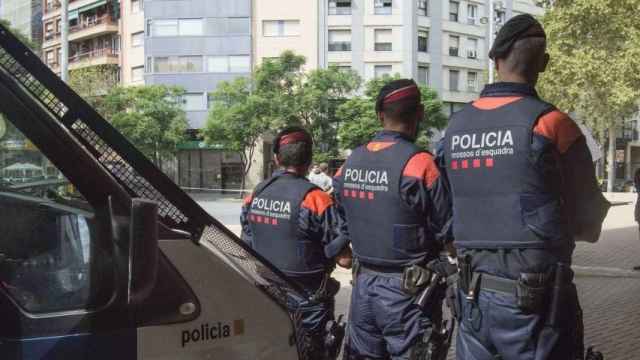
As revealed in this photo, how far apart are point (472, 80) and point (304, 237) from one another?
4709 cm

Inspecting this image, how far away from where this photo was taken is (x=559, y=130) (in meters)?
2.64

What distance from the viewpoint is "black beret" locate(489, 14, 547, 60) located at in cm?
280

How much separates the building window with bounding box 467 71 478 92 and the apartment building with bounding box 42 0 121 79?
958 inches

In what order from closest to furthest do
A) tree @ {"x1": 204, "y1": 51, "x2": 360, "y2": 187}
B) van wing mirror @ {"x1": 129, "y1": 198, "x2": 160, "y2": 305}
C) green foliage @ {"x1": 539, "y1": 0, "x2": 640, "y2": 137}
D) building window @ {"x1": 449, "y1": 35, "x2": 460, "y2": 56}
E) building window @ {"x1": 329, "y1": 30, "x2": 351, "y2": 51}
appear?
van wing mirror @ {"x1": 129, "y1": 198, "x2": 160, "y2": 305} < green foliage @ {"x1": 539, "y1": 0, "x2": 640, "y2": 137} < tree @ {"x1": 204, "y1": 51, "x2": 360, "y2": 187} < building window @ {"x1": 329, "y1": 30, "x2": 351, "y2": 51} < building window @ {"x1": 449, "y1": 35, "x2": 460, "y2": 56}

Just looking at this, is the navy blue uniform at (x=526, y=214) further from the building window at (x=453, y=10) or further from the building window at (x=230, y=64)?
the building window at (x=453, y=10)

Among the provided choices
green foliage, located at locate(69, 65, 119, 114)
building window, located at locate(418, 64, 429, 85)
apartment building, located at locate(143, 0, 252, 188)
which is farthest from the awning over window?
building window, located at locate(418, 64, 429, 85)

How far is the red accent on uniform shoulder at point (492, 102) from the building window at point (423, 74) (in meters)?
43.8

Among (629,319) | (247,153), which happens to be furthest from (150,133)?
(629,319)

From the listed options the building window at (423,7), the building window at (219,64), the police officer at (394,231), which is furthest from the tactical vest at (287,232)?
the building window at (423,7)

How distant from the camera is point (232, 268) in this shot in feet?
7.99

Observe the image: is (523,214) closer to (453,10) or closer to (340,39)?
(340,39)

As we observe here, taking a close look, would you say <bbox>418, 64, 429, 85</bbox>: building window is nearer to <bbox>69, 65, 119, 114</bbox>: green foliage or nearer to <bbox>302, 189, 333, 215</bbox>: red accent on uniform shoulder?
<bbox>69, 65, 119, 114</bbox>: green foliage

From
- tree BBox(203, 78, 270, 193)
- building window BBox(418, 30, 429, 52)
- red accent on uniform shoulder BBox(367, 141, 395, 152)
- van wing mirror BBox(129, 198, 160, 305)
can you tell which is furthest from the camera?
building window BBox(418, 30, 429, 52)

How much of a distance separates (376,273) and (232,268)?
1263 mm
